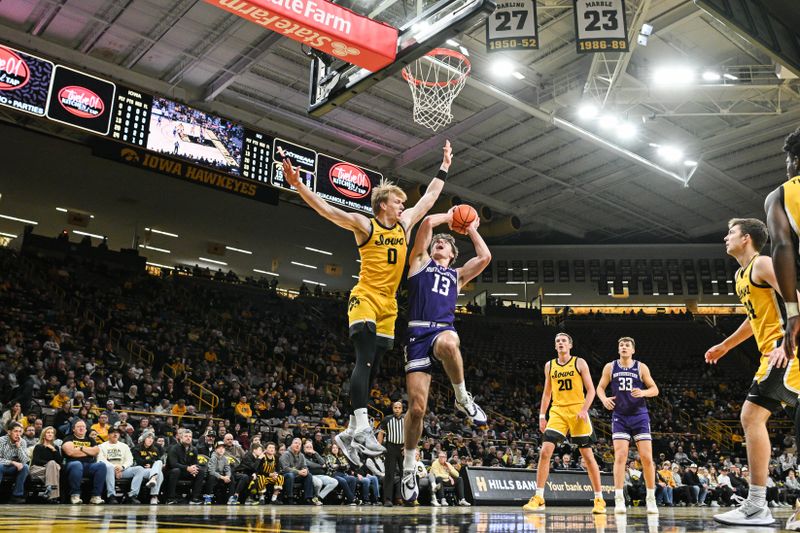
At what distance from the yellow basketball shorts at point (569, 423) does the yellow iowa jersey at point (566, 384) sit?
2.9 inches

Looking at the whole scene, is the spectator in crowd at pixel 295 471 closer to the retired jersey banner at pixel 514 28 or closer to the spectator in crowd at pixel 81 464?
the spectator in crowd at pixel 81 464

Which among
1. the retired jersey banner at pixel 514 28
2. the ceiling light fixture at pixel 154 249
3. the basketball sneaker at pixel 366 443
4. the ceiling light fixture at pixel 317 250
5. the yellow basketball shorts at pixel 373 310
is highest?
the ceiling light fixture at pixel 317 250

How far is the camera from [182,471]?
34.0 feet

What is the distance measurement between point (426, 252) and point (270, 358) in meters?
16.2

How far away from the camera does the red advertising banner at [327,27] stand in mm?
6465

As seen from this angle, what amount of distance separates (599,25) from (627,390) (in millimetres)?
6572

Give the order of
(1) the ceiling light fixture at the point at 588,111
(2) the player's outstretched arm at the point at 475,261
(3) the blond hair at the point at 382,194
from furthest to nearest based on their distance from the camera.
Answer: (1) the ceiling light fixture at the point at 588,111
(2) the player's outstretched arm at the point at 475,261
(3) the blond hair at the point at 382,194

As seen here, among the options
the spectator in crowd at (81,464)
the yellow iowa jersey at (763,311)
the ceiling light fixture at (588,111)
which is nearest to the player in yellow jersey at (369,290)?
the yellow iowa jersey at (763,311)

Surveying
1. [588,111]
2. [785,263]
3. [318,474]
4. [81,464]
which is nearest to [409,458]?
[785,263]


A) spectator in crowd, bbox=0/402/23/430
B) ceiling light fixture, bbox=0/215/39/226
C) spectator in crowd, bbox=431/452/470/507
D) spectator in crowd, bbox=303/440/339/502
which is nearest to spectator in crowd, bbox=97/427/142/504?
spectator in crowd, bbox=0/402/23/430

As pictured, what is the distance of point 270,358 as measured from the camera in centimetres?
2089

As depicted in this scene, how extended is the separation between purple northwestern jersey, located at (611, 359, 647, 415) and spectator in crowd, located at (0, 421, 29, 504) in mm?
7635

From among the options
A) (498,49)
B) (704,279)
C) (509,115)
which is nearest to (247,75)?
(509,115)

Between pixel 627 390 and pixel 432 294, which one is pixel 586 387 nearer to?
pixel 627 390
